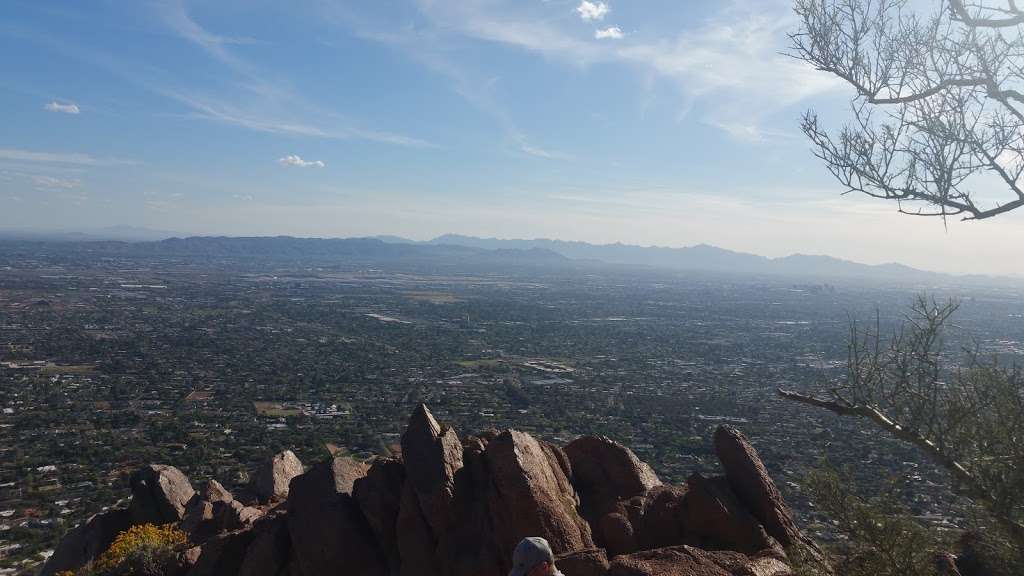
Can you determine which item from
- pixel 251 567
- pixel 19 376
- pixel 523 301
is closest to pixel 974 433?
pixel 251 567

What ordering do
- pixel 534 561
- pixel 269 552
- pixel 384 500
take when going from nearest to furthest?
pixel 534 561, pixel 269 552, pixel 384 500

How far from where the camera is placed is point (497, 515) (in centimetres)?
1288

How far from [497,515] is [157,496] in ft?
46.0

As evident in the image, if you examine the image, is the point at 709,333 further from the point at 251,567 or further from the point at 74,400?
the point at 251,567

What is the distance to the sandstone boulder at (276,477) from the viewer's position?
2070 centimetres

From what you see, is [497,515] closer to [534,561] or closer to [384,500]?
[384,500]

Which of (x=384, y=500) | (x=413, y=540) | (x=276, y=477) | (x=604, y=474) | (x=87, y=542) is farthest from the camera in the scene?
(x=276, y=477)

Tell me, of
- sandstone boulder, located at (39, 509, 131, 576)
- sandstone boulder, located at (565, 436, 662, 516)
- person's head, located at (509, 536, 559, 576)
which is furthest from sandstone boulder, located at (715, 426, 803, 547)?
sandstone boulder, located at (39, 509, 131, 576)

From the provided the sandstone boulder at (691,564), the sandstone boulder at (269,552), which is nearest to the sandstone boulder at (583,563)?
the sandstone boulder at (691,564)

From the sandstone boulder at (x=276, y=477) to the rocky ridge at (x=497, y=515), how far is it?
11.3ft

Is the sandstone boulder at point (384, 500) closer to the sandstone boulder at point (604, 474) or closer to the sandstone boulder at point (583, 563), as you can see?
the sandstone boulder at point (604, 474)

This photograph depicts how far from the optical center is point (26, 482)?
3397 cm

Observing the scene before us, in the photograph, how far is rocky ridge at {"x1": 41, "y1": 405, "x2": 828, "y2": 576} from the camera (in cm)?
1238

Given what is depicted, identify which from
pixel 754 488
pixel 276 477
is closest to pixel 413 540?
pixel 754 488
